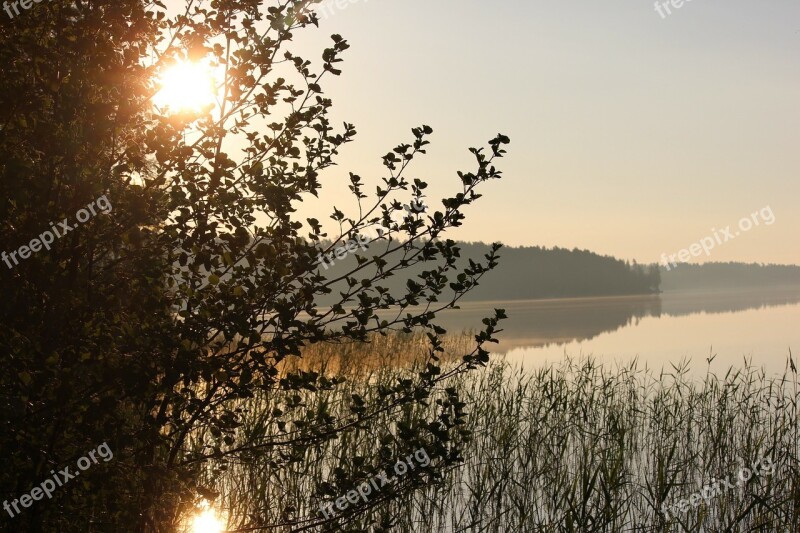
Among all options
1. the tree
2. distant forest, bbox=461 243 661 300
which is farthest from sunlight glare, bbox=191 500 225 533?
distant forest, bbox=461 243 661 300

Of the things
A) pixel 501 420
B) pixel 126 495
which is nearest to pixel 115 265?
pixel 126 495

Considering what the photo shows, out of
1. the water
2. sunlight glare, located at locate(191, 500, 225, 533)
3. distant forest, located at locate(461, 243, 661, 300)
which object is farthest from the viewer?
distant forest, located at locate(461, 243, 661, 300)

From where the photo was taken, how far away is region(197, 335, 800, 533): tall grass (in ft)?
26.7

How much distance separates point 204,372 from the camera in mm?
4090
